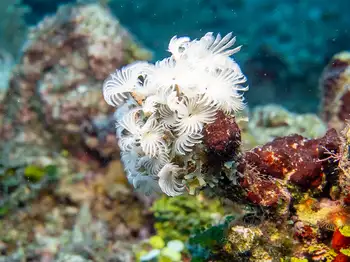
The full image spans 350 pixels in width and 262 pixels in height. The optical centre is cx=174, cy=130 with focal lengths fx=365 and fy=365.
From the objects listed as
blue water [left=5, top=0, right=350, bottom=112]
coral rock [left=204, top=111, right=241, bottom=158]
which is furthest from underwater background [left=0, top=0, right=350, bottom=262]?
blue water [left=5, top=0, right=350, bottom=112]

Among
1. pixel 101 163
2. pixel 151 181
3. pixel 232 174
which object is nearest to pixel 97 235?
pixel 101 163

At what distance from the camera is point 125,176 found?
20.2ft

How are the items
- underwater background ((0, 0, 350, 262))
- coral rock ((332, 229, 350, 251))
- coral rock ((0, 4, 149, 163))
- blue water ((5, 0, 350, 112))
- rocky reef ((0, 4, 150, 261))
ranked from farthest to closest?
blue water ((5, 0, 350, 112)), coral rock ((0, 4, 149, 163)), rocky reef ((0, 4, 150, 261)), underwater background ((0, 0, 350, 262)), coral rock ((332, 229, 350, 251))

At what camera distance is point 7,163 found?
5879mm

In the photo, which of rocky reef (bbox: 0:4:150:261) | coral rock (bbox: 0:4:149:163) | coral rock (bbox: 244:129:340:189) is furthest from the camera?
coral rock (bbox: 0:4:149:163)

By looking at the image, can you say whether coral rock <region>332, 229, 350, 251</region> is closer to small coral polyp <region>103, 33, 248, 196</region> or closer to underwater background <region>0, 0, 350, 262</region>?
underwater background <region>0, 0, 350, 262</region>

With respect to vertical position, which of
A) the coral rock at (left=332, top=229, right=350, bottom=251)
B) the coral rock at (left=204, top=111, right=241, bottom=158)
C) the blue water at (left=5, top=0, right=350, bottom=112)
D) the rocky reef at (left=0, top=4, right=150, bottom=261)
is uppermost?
the blue water at (left=5, top=0, right=350, bottom=112)

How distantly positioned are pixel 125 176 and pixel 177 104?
12.9 ft

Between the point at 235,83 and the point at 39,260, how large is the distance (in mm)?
3965

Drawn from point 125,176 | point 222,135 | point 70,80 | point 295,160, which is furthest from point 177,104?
point 70,80

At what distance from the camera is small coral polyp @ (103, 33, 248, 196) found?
8.09 feet

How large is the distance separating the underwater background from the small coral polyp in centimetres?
6

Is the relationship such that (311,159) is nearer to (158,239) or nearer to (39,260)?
(158,239)

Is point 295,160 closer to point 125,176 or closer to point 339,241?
point 339,241
